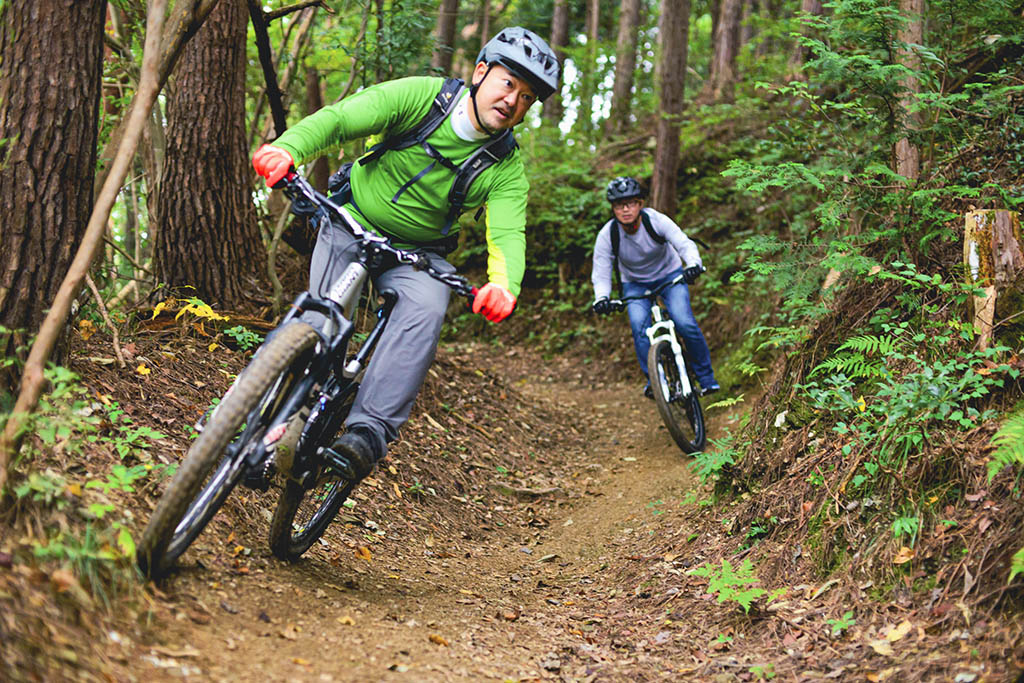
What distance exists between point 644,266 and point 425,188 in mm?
4227

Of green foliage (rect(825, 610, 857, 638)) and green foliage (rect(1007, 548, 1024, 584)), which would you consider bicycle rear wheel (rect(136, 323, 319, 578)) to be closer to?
green foliage (rect(825, 610, 857, 638))

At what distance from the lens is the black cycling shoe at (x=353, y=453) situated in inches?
148

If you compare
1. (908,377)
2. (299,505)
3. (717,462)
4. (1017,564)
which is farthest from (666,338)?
(1017,564)

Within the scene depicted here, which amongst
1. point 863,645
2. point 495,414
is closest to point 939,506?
point 863,645

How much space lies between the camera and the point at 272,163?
338 centimetres

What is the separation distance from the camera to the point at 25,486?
3.08m

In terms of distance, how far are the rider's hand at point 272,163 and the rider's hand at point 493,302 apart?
992 millimetres

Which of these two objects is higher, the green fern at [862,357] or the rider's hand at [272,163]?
the rider's hand at [272,163]

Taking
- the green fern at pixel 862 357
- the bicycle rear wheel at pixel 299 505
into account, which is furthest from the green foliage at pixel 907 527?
the bicycle rear wheel at pixel 299 505

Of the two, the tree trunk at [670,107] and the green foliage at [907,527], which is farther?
the tree trunk at [670,107]

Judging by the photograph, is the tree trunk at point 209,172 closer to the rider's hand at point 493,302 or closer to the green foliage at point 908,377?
the rider's hand at point 493,302

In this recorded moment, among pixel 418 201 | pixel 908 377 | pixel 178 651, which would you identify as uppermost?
pixel 418 201

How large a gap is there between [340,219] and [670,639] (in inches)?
105

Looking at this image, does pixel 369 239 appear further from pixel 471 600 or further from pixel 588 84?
pixel 588 84
